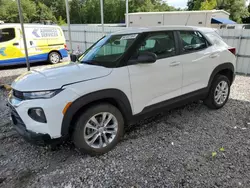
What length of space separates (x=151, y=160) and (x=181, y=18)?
64.4ft

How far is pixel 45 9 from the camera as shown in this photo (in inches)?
1725

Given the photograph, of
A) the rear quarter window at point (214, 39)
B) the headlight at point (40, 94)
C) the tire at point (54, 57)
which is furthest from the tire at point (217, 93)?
the tire at point (54, 57)

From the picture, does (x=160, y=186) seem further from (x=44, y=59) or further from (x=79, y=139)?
(x=44, y=59)

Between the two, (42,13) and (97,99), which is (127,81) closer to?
(97,99)

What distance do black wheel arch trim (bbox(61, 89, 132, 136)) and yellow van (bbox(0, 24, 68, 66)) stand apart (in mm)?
7549

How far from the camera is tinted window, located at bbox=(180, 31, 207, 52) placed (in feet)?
11.4

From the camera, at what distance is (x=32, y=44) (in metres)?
8.98

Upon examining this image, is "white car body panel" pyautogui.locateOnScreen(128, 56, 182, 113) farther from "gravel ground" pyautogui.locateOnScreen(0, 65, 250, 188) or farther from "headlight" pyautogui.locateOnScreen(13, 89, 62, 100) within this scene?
"headlight" pyautogui.locateOnScreen(13, 89, 62, 100)

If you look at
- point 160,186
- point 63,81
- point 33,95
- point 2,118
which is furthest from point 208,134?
point 2,118

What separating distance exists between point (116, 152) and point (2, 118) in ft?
8.79

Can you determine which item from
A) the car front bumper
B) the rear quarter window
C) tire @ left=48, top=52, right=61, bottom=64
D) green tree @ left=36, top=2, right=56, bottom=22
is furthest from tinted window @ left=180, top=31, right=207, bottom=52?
green tree @ left=36, top=2, right=56, bottom=22

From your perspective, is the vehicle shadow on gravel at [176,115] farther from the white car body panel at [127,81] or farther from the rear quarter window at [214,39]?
the rear quarter window at [214,39]

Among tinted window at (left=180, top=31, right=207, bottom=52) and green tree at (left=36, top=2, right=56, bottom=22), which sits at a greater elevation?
green tree at (left=36, top=2, right=56, bottom=22)

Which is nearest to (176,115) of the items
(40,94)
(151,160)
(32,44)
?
(151,160)
